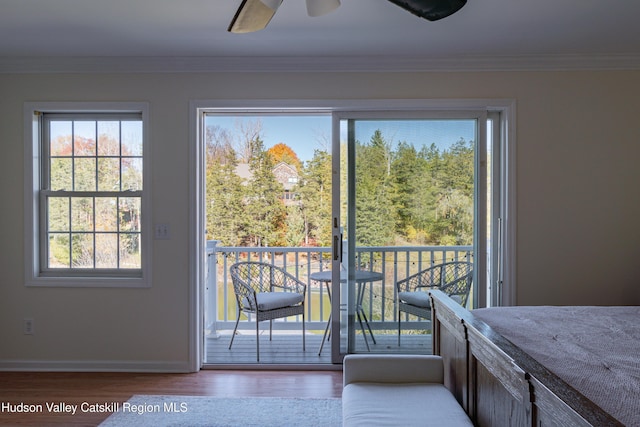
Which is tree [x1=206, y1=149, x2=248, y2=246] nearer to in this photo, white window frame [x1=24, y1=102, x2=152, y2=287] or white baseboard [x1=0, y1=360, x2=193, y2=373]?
white window frame [x1=24, y1=102, x2=152, y2=287]

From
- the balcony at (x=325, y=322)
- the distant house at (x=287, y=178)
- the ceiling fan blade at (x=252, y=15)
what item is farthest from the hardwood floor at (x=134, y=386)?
the distant house at (x=287, y=178)

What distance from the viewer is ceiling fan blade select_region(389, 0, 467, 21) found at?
178 centimetres

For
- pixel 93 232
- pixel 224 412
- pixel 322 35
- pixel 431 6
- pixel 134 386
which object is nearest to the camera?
pixel 431 6

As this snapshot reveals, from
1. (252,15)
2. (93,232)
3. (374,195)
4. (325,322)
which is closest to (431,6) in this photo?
(252,15)

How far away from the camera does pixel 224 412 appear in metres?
2.69

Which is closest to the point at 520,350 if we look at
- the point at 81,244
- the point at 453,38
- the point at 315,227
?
the point at 453,38

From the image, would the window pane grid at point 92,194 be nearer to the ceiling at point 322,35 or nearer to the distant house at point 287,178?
the ceiling at point 322,35

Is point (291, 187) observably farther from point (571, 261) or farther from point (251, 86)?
point (571, 261)

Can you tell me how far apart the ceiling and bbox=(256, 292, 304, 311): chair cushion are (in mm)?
2014

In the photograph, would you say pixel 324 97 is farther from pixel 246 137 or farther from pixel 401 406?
pixel 246 137

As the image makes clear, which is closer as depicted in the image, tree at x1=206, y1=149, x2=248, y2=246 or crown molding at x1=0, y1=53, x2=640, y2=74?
crown molding at x1=0, y1=53, x2=640, y2=74

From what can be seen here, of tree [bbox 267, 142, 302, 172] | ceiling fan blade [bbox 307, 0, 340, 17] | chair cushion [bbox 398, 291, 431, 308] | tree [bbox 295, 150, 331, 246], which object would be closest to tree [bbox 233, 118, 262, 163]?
tree [bbox 267, 142, 302, 172]

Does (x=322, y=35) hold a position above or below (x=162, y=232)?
above

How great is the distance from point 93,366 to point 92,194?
1368 mm
